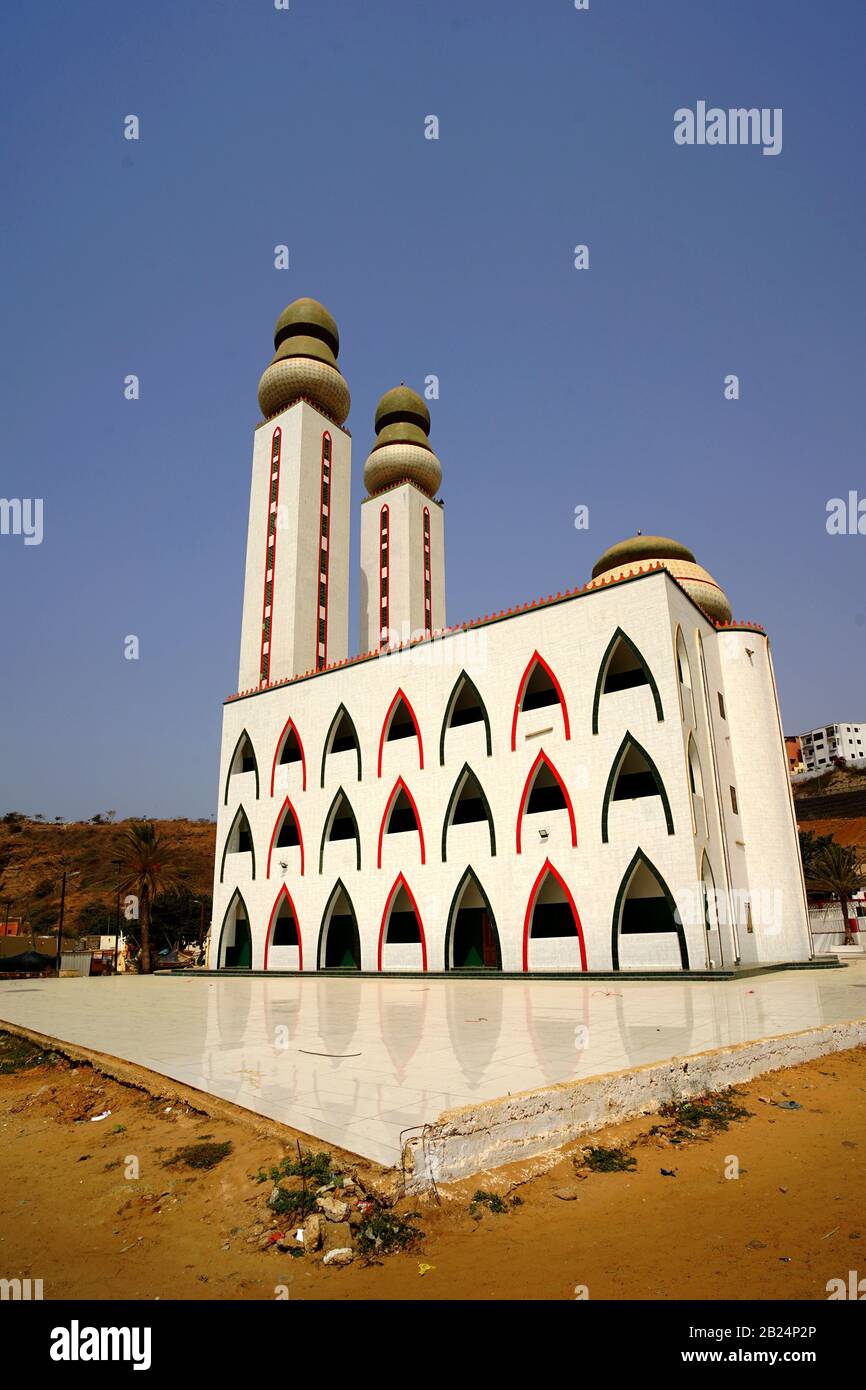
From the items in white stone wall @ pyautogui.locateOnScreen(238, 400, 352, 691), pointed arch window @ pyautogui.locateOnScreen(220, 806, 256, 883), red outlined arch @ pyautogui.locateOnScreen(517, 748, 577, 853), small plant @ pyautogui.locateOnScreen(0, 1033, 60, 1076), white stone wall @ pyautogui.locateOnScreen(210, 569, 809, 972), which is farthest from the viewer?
white stone wall @ pyautogui.locateOnScreen(238, 400, 352, 691)

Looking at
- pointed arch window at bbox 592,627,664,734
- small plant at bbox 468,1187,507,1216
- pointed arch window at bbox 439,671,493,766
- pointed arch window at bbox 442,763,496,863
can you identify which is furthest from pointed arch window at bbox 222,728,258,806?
small plant at bbox 468,1187,507,1216

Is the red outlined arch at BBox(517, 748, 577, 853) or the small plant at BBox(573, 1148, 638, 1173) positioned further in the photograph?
the red outlined arch at BBox(517, 748, 577, 853)

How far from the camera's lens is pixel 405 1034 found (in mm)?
9977

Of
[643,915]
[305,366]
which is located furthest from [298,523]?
[643,915]

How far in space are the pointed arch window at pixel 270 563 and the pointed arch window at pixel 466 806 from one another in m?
14.1

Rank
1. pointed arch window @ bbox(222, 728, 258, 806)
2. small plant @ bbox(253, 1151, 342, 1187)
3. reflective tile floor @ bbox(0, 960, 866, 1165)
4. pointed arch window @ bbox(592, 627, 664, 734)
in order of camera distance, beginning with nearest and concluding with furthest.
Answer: small plant @ bbox(253, 1151, 342, 1187), reflective tile floor @ bbox(0, 960, 866, 1165), pointed arch window @ bbox(592, 627, 664, 734), pointed arch window @ bbox(222, 728, 258, 806)

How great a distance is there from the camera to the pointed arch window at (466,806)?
930 inches

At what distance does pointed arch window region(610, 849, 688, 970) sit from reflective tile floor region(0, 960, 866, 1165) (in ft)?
4.51

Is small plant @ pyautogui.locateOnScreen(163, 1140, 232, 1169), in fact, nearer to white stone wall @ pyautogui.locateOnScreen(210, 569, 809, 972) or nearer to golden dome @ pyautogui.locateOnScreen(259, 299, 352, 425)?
white stone wall @ pyautogui.locateOnScreen(210, 569, 809, 972)

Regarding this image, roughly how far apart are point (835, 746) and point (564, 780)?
11923cm

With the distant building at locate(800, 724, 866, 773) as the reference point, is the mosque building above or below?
below

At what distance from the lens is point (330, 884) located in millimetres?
27375

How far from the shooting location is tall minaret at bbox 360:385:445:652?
4316 centimetres
